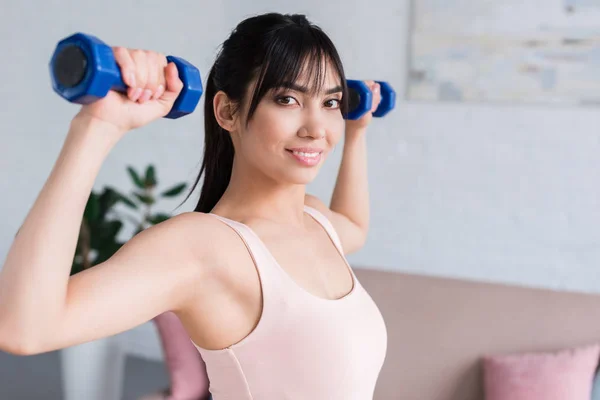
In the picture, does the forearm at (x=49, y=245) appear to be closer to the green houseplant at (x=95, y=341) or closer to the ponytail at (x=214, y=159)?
the ponytail at (x=214, y=159)

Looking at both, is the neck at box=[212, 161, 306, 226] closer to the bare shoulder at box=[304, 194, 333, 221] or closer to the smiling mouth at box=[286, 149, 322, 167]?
the smiling mouth at box=[286, 149, 322, 167]

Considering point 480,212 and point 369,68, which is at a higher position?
point 369,68

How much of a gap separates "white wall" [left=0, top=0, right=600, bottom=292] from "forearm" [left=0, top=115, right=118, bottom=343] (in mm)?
2041

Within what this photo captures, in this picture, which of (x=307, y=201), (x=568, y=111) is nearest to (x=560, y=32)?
(x=568, y=111)

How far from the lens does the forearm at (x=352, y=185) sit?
155 centimetres

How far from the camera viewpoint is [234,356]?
1.06m

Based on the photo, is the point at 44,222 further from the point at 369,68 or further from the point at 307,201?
the point at 369,68

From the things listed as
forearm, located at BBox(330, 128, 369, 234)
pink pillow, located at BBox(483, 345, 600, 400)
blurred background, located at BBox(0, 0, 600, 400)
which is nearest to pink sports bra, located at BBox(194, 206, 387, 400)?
forearm, located at BBox(330, 128, 369, 234)

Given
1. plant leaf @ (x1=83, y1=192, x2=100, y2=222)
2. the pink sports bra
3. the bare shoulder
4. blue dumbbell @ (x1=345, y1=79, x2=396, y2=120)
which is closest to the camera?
the pink sports bra

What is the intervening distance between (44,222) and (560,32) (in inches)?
102

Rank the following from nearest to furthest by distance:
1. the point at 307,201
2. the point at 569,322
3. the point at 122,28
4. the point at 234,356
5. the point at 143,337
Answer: the point at 234,356 < the point at 307,201 < the point at 569,322 < the point at 122,28 < the point at 143,337

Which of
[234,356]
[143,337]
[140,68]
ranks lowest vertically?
[143,337]

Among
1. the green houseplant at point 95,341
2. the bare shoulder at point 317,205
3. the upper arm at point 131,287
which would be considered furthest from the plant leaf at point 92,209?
the upper arm at point 131,287

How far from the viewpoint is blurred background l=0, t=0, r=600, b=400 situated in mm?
2924
